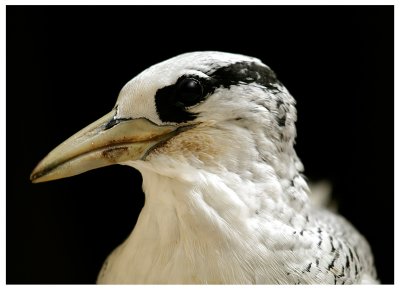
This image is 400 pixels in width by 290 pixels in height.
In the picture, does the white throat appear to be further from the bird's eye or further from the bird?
the bird's eye

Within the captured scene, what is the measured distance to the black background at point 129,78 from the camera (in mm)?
1847

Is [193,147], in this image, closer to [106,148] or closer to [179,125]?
[179,125]

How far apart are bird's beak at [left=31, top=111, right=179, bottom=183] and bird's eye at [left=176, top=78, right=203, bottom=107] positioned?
6 cm

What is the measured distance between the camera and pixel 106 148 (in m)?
1.09

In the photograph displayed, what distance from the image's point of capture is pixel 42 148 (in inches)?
74.3

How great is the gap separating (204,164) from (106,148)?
0.22m

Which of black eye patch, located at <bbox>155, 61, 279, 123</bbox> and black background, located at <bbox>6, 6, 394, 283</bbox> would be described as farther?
black background, located at <bbox>6, 6, 394, 283</bbox>

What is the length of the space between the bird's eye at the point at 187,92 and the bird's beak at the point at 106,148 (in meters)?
0.06

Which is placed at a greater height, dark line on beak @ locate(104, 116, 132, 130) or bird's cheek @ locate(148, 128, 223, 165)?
dark line on beak @ locate(104, 116, 132, 130)

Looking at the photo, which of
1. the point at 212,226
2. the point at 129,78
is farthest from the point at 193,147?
the point at 129,78

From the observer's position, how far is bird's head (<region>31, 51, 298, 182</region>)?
1.07 m

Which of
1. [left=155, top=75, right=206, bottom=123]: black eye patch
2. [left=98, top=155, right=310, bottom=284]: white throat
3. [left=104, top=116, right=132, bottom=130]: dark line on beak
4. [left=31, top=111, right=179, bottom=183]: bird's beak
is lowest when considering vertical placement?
[left=98, top=155, right=310, bottom=284]: white throat

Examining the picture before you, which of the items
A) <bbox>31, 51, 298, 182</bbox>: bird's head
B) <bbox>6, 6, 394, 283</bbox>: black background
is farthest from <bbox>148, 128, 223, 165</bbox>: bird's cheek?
<bbox>6, 6, 394, 283</bbox>: black background

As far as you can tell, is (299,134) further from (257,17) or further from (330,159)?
(257,17)
